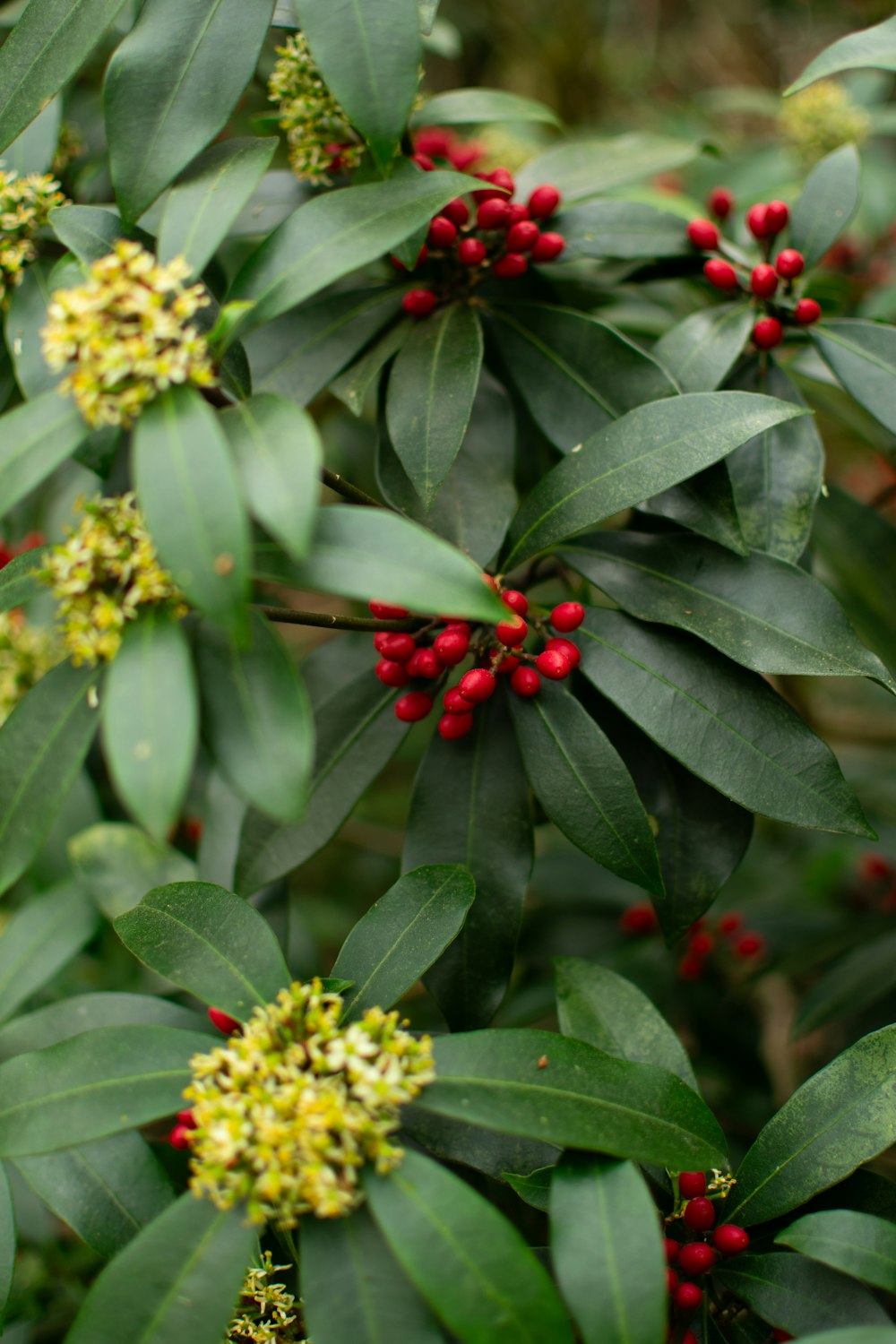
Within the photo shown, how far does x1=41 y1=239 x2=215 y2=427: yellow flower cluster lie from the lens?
0.88 m

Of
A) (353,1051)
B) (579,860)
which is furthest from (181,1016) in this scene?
(579,860)

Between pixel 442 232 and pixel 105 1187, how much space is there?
1.27 meters

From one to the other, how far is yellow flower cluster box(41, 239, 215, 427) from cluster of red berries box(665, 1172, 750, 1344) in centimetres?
100

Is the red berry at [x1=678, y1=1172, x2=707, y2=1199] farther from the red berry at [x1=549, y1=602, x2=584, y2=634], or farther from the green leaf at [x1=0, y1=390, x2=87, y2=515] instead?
the green leaf at [x1=0, y1=390, x2=87, y2=515]

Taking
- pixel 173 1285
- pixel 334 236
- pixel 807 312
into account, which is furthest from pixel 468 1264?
pixel 807 312

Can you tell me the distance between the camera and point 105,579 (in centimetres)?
96

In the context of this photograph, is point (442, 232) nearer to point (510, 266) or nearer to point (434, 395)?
point (510, 266)

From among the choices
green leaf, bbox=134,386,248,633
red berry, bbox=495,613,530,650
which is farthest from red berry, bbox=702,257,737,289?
green leaf, bbox=134,386,248,633

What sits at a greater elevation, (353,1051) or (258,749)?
(258,749)

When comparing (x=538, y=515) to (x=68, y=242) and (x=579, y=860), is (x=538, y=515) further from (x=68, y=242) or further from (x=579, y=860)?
(x=579, y=860)

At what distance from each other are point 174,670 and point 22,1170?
2.39 ft

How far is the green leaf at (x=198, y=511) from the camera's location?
79cm

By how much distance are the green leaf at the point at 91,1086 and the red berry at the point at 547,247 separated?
110 centimetres

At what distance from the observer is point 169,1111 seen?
981mm
